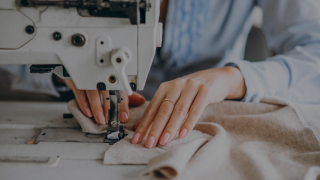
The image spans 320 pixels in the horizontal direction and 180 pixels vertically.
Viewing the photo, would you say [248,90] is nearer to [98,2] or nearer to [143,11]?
[143,11]

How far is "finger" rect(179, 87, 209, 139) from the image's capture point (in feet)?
2.72

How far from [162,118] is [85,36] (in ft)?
1.23

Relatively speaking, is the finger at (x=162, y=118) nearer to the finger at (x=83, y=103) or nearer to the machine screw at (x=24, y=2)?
the finger at (x=83, y=103)

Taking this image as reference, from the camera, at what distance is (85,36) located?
763 millimetres

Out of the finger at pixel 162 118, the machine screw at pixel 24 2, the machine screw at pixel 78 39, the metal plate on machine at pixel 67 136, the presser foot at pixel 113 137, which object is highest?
the machine screw at pixel 24 2

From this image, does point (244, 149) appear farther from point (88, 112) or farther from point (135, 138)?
point (88, 112)

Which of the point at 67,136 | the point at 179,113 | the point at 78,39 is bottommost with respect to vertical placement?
the point at 67,136

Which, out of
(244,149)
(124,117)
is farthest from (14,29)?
(244,149)

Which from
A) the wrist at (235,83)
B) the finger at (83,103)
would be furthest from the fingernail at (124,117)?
the wrist at (235,83)

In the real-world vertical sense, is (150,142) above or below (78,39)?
below

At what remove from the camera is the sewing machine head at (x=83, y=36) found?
2.43ft

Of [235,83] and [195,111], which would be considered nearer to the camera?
[195,111]

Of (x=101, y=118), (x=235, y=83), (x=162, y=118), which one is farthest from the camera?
(x=235, y=83)

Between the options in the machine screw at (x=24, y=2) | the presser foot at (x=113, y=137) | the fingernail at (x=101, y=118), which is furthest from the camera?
the fingernail at (x=101, y=118)
